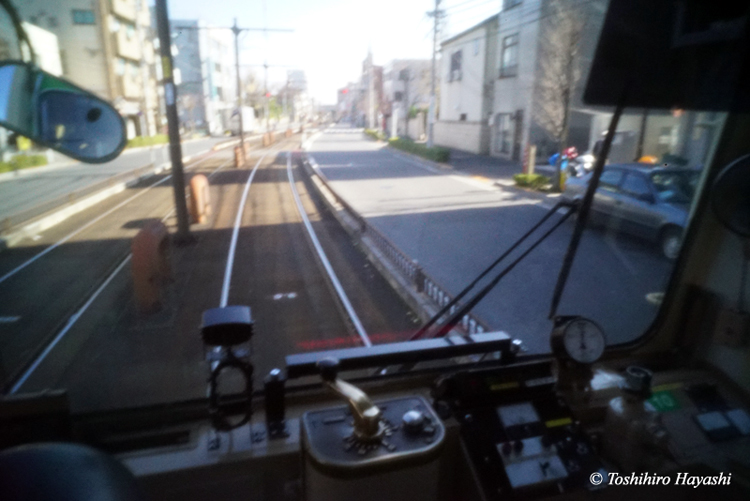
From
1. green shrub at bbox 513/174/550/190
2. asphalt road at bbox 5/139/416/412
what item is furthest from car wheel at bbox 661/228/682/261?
green shrub at bbox 513/174/550/190

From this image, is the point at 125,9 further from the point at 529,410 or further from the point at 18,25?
the point at 529,410

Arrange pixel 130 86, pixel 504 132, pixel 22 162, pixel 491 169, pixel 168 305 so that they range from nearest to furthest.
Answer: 1. pixel 130 86
2. pixel 22 162
3. pixel 168 305
4. pixel 491 169
5. pixel 504 132

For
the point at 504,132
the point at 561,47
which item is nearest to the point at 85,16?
the point at 561,47

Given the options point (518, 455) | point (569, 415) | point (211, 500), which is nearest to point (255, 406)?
point (211, 500)

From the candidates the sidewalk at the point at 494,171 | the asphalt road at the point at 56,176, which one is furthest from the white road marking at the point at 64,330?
the sidewalk at the point at 494,171

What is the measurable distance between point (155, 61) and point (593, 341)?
93.9 inches

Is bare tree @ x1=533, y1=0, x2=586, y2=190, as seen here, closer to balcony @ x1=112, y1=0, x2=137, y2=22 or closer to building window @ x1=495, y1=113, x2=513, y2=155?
balcony @ x1=112, y1=0, x2=137, y2=22

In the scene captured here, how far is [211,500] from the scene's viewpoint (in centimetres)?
154

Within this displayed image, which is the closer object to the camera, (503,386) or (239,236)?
(503,386)

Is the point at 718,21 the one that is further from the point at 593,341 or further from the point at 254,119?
the point at 254,119

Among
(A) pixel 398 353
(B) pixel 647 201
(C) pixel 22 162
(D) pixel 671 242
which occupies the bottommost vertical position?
(A) pixel 398 353

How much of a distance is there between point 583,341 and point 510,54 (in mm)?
6122

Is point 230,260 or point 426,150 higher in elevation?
point 426,150

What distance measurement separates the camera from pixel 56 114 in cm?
153
